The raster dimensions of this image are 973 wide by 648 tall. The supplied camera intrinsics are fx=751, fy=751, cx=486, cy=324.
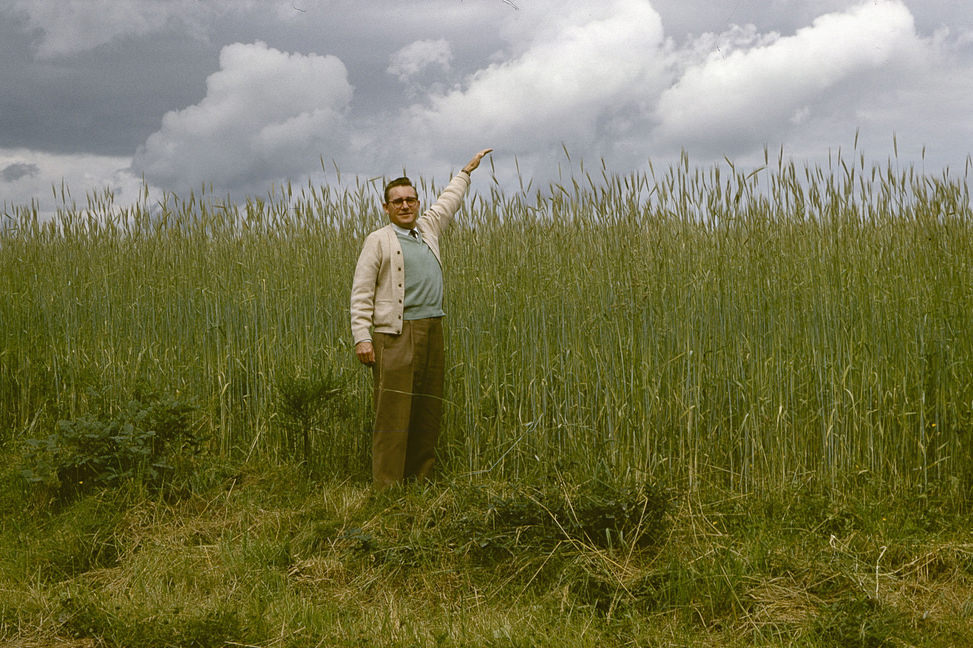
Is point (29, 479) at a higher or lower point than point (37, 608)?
higher

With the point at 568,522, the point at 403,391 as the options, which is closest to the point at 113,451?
the point at 403,391

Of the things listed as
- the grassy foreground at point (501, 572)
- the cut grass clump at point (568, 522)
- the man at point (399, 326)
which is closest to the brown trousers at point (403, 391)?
the man at point (399, 326)

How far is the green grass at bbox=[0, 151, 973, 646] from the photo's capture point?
8.99ft

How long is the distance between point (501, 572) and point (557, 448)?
3.63 feet

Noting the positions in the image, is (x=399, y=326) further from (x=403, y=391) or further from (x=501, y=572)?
(x=501, y=572)

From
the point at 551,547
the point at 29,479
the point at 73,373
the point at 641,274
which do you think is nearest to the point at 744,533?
the point at 551,547

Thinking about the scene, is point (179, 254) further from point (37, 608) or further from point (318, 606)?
point (318, 606)

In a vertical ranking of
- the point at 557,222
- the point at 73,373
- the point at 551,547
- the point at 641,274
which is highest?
the point at 557,222

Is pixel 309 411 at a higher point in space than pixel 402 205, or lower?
lower

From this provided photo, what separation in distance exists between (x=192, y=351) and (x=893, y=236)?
14.9 ft

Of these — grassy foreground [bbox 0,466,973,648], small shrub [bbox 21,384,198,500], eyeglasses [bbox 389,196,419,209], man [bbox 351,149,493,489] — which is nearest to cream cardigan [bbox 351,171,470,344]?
man [bbox 351,149,493,489]

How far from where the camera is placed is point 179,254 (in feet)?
19.4

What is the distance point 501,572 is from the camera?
9.79 feet

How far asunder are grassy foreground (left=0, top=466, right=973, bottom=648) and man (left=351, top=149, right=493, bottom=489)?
355 mm
